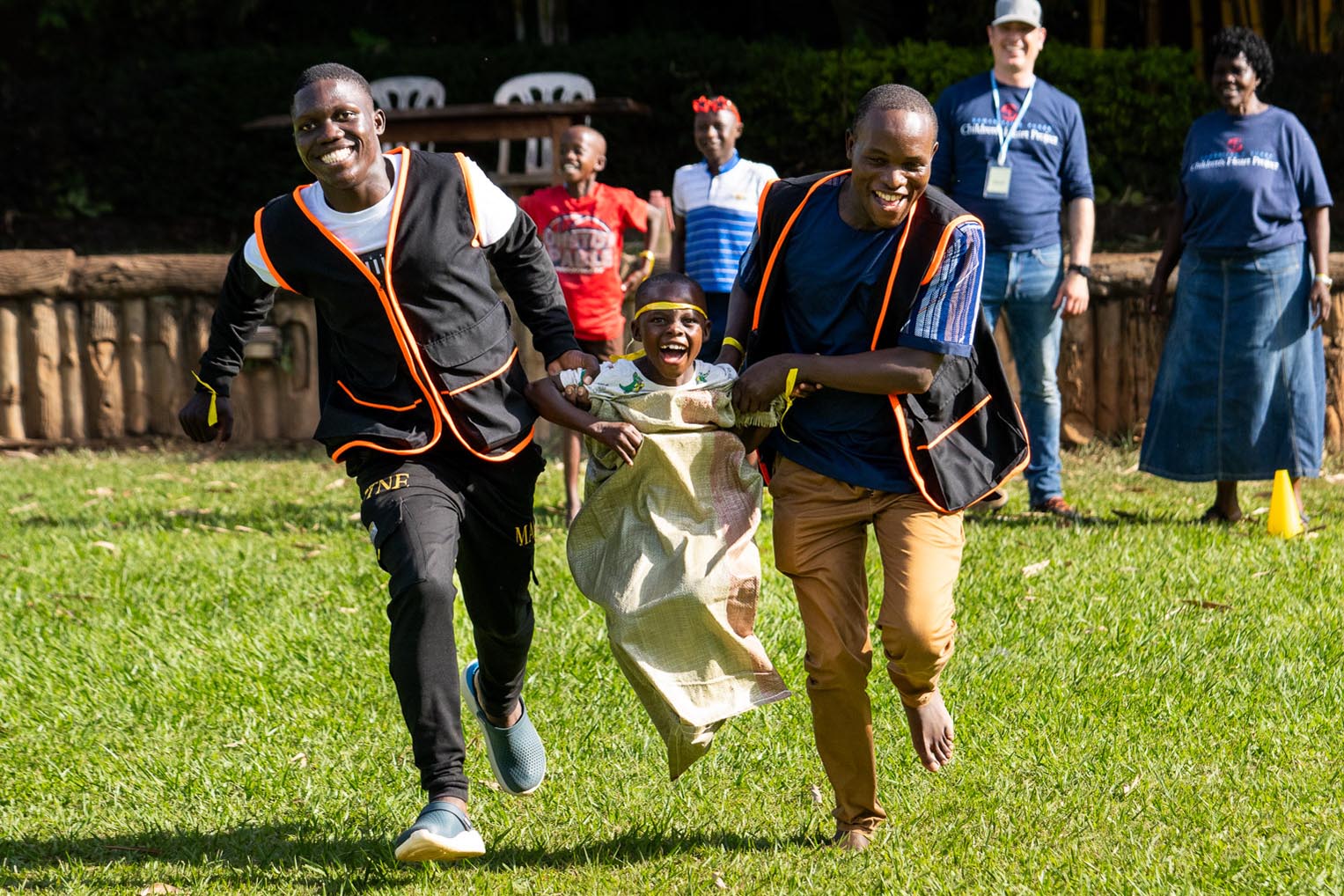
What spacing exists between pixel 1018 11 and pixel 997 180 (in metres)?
0.78

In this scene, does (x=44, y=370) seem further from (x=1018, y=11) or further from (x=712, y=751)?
(x=712, y=751)

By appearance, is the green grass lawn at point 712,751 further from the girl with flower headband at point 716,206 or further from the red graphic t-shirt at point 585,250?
the girl with flower headband at point 716,206

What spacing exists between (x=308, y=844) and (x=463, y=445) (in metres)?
1.17

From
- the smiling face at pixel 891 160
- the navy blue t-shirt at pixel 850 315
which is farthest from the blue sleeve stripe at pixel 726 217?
the smiling face at pixel 891 160

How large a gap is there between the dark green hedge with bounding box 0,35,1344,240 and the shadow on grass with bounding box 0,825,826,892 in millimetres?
9892

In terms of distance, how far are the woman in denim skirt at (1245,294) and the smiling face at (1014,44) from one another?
853mm

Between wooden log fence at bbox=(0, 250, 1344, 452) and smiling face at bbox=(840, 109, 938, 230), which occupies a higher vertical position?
smiling face at bbox=(840, 109, 938, 230)

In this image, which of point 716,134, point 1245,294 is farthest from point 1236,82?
point 716,134

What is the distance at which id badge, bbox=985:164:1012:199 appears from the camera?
737 centimetres

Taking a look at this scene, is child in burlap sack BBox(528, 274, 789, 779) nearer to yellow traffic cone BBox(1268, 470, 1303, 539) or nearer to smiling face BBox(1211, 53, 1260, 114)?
yellow traffic cone BBox(1268, 470, 1303, 539)

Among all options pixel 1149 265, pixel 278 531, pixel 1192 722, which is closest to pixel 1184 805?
pixel 1192 722

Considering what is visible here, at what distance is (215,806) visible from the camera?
452cm

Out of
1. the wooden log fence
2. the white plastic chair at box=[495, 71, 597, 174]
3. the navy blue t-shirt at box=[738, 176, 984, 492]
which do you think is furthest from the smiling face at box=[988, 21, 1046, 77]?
the white plastic chair at box=[495, 71, 597, 174]

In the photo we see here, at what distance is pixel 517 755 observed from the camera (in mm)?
4426
